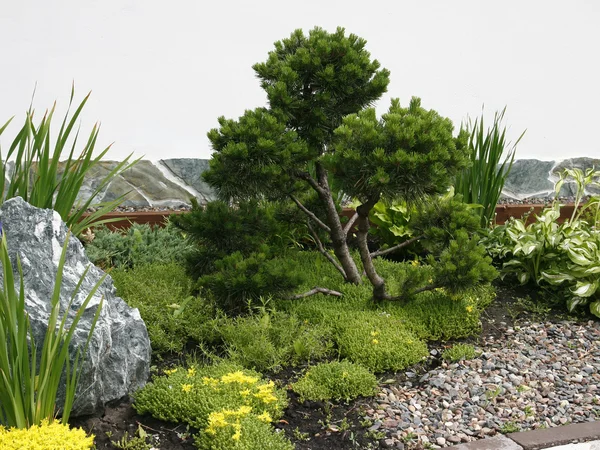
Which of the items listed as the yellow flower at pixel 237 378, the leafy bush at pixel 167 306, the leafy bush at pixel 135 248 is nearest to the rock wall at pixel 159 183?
the leafy bush at pixel 135 248

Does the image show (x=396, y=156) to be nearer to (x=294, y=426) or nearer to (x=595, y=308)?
(x=294, y=426)

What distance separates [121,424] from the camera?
9.78 ft

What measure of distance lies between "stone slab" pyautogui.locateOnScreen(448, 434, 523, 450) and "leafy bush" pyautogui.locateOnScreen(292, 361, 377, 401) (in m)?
0.58

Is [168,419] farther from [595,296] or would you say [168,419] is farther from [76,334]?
[595,296]

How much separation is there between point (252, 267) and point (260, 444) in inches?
55.5

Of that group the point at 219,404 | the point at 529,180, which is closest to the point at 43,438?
the point at 219,404

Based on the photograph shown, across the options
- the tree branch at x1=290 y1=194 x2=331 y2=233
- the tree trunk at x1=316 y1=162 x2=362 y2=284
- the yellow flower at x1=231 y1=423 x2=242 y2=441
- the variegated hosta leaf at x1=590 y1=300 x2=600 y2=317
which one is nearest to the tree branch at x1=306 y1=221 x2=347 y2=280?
the tree trunk at x1=316 y1=162 x2=362 y2=284

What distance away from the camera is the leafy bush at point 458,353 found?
3768 mm

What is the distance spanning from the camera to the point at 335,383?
3.28 m

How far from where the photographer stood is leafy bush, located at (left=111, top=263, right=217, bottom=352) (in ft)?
12.3

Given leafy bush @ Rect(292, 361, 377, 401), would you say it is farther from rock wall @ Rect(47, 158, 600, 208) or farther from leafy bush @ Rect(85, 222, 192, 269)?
rock wall @ Rect(47, 158, 600, 208)

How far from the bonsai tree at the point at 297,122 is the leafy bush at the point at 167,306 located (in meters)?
0.71

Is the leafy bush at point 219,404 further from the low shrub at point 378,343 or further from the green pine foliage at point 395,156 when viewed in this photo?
the green pine foliage at point 395,156

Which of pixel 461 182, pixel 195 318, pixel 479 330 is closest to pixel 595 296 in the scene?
pixel 479 330
